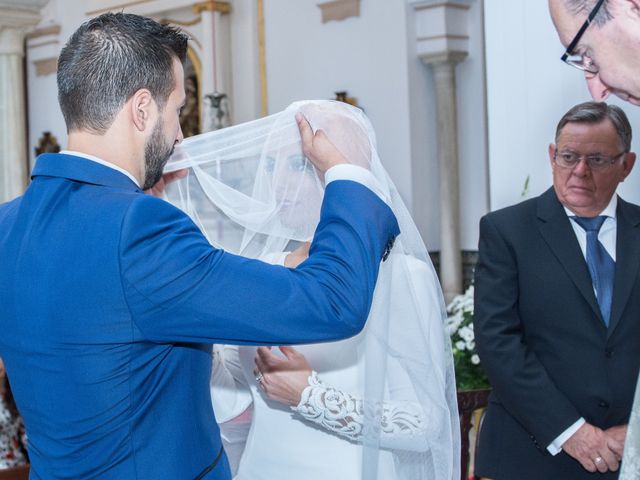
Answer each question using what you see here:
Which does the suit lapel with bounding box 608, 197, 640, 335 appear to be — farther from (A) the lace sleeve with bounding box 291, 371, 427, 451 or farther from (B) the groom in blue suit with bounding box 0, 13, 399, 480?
(B) the groom in blue suit with bounding box 0, 13, 399, 480

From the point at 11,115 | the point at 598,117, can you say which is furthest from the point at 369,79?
the point at 598,117

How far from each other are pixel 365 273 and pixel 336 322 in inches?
4.4

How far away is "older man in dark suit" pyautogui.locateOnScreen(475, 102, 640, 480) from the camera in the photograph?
277 centimetres

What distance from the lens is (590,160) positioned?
2984 mm

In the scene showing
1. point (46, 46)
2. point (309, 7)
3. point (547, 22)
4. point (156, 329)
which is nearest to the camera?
point (156, 329)

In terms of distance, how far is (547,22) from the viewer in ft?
12.3

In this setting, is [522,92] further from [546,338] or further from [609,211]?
[546,338]

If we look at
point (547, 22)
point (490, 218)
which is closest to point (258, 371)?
point (490, 218)

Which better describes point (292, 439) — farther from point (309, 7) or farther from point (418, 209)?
point (309, 7)

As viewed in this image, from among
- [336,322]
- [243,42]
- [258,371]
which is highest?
[243,42]

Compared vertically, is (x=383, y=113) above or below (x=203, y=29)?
below

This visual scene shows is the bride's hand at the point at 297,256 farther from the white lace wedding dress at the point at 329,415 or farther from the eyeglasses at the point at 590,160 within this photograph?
the eyeglasses at the point at 590,160

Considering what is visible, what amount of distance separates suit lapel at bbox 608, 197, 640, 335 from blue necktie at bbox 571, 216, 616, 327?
3 cm

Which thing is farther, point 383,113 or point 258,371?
point 383,113
